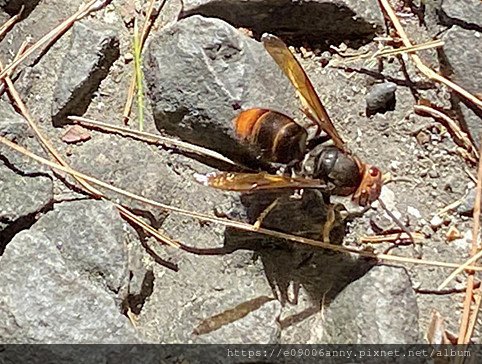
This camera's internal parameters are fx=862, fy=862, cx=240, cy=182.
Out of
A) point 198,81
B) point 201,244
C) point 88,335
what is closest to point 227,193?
point 201,244

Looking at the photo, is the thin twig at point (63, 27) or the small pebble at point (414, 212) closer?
the small pebble at point (414, 212)

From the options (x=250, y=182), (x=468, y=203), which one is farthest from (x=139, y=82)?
(x=468, y=203)

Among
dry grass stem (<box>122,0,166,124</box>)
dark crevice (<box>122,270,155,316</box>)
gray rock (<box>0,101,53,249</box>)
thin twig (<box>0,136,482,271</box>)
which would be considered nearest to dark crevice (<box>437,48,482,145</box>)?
thin twig (<box>0,136,482,271</box>)

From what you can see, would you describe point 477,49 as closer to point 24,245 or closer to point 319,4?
point 319,4

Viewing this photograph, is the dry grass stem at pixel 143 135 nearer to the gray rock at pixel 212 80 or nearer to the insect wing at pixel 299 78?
the gray rock at pixel 212 80

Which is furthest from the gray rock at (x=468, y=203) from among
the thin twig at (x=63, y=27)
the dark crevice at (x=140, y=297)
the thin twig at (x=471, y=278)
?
the thin twig at (x=63, y=27)

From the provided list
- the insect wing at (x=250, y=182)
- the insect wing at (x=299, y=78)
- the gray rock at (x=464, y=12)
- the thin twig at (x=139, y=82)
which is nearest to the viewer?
the insect wing at (x=250, y=182)
